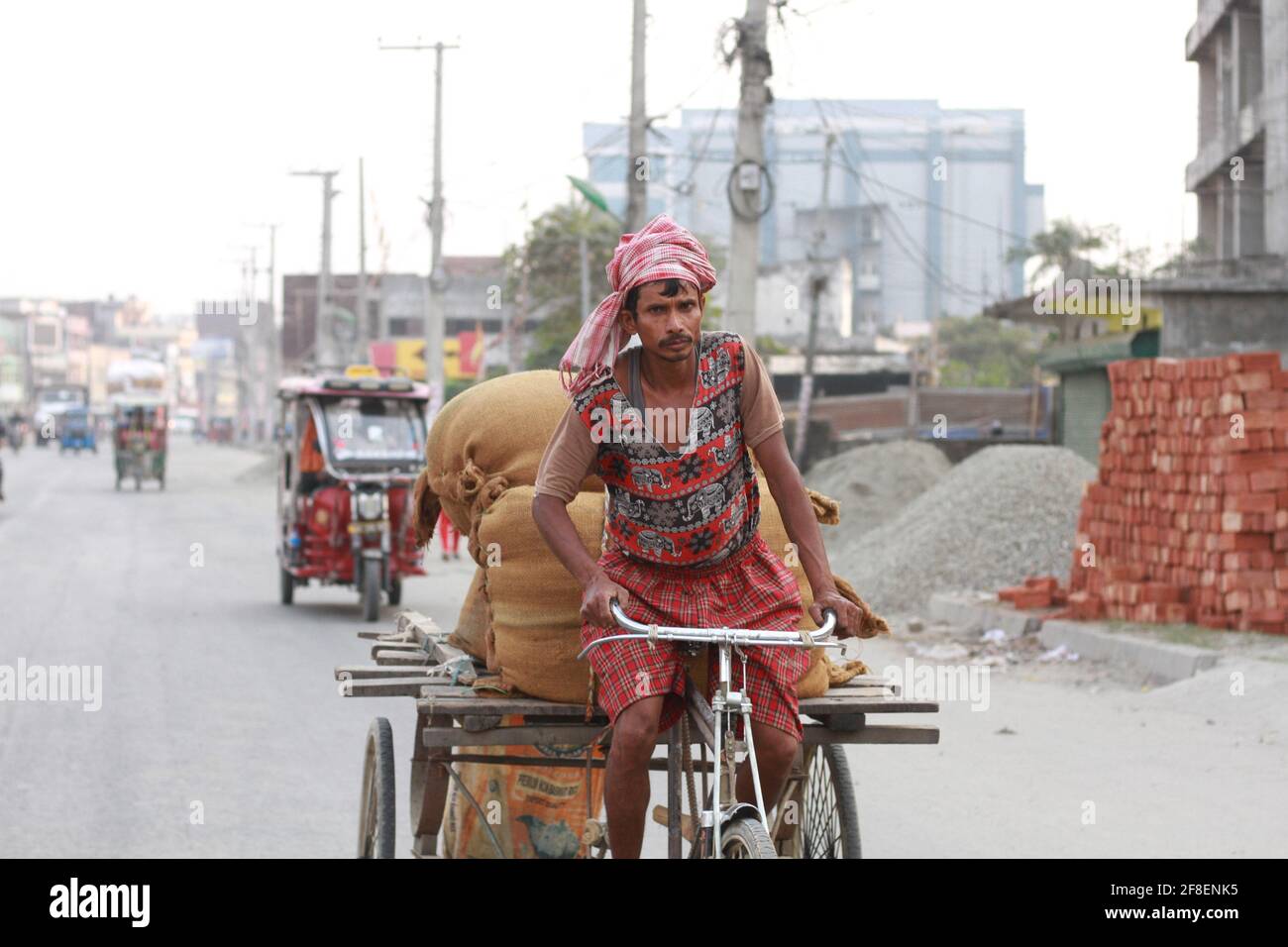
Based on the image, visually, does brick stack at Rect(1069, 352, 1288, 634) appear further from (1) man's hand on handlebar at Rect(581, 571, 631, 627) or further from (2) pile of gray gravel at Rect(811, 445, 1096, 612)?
(1) man's hand on handlebar at Rect(581, 571, 631, 627)

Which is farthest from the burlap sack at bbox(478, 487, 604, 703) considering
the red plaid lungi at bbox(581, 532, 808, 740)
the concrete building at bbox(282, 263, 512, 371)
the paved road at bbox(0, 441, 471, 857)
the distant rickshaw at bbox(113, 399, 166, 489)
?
the concrete building at bbox(282, 263, 512, 371)

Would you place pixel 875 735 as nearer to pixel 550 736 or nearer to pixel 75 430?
pixel 550 736

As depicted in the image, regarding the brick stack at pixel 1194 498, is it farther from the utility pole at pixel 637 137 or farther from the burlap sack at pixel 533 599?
the utility pole at pixel 637 137

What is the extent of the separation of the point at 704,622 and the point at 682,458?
0.40 m

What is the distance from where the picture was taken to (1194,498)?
12.4m

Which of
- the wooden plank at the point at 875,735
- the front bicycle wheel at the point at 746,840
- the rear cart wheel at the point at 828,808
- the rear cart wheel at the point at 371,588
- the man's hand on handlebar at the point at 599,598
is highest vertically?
the man's hand on handlebar at the point at 599,598

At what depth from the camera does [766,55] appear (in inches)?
661

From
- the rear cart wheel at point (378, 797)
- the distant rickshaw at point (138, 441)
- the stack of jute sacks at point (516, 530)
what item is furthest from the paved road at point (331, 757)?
the distant rickshaw at point (138, 441)

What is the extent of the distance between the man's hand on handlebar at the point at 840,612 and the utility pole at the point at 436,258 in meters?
26.7

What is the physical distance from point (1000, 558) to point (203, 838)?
11.6 m

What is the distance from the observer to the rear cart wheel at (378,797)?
487cm
